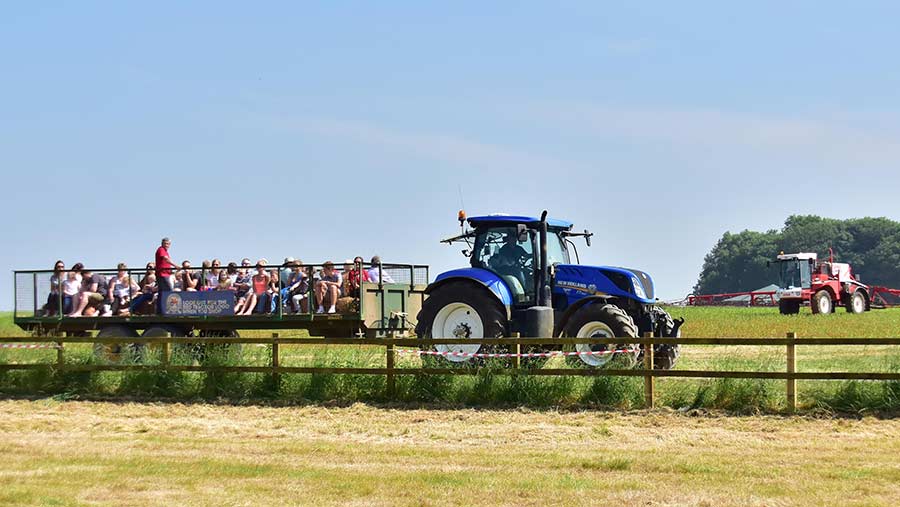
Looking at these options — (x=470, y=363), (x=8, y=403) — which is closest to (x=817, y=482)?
(x=470, y=363)

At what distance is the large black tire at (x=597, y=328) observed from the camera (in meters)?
16.4

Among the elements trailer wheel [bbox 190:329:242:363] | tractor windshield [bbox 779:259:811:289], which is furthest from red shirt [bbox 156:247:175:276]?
tractor windshield [bbox 779:259:811:289]

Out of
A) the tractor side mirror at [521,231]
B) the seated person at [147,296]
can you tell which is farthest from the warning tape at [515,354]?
the seated person at [147,296]

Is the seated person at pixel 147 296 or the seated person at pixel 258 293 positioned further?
the seated person at pixel 147 296

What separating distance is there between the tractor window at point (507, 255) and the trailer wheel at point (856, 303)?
32560 millimetres

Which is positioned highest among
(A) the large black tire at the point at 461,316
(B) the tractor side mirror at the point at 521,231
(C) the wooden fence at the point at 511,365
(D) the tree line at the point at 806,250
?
(D) the tree line at the point at 806,250

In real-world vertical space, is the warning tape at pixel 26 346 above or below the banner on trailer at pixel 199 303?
below

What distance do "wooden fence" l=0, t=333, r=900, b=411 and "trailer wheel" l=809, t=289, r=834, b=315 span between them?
101 ft

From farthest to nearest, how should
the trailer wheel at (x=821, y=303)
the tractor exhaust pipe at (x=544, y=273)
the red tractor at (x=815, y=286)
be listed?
the red tractor at (x=815, y=286) → the trailer wheel at (x=821, y=303) → the tractor exhaust pipe at (x=544, y=273)

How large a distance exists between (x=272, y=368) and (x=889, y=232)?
400ft

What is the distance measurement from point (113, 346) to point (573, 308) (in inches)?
311

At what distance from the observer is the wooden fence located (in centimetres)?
1393

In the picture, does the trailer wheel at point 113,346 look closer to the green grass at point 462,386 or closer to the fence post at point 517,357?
the green grass at point 462,386

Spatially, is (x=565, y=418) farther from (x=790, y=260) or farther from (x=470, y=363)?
(x=790, y=260)
